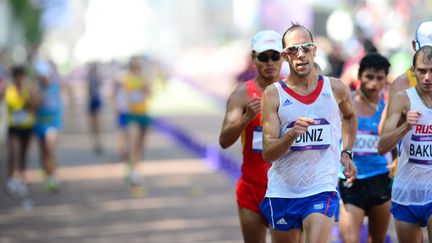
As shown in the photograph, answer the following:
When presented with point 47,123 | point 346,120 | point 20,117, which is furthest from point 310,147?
point 20,117

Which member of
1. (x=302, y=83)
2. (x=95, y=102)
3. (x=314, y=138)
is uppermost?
(x=302, y=83)

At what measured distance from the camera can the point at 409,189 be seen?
27.2ft

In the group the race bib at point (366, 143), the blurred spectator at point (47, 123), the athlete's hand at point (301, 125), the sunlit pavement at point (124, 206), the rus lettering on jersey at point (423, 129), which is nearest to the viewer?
the athlete's hand at point (301, 125)

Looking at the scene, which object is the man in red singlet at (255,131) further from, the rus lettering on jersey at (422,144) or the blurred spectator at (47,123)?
the blurred spectator at (47,123)

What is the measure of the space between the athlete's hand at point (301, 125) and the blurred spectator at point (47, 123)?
1018 centimetres

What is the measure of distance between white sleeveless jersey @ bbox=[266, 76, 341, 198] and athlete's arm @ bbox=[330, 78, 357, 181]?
113mm

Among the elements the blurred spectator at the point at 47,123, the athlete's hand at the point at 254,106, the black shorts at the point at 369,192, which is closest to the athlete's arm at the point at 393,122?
the athlete's hand at the point at 254,106

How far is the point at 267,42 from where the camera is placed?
9.08 metres

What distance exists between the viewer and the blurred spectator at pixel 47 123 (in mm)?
17500

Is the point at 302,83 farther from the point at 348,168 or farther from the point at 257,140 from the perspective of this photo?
the point at 257,140

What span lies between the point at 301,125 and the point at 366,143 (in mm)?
2444

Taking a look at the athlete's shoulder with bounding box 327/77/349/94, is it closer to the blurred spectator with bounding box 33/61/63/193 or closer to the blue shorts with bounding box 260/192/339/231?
the blue shorts with bounding box 260/192/339/231

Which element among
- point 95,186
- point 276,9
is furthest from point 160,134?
point 95,186

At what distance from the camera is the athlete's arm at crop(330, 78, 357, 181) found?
27.3 ft
